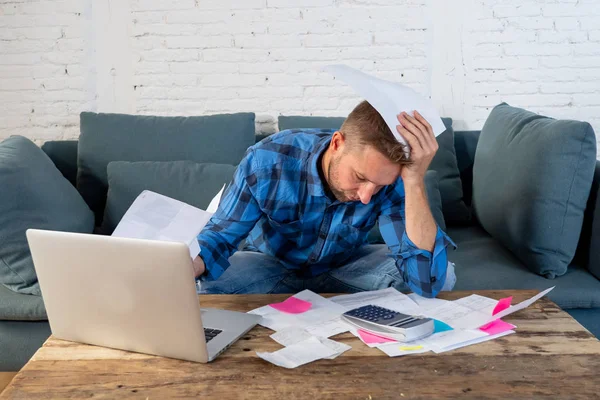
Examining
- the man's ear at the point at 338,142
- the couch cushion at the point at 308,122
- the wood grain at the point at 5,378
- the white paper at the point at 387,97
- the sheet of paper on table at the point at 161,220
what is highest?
the white paper at the point at 387,97

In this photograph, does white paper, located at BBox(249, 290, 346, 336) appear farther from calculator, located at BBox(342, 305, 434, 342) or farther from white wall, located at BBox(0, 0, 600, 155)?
white wall, located at BBox(0, 0, 600, 155)

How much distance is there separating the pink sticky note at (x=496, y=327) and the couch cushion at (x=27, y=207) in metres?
1.48

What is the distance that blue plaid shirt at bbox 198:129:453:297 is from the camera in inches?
74.2

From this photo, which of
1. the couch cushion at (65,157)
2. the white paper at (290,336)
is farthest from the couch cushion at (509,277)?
the couch cushion at (65,157)

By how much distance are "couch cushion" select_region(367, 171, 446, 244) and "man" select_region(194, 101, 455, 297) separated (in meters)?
0.42

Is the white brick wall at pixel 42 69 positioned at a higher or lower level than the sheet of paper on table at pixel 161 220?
higher

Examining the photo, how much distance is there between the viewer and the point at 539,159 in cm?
236

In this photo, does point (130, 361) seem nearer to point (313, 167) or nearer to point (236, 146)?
point (313, 167)

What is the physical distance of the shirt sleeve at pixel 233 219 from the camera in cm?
185

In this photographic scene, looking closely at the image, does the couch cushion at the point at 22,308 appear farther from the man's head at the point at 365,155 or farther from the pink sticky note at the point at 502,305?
the pink sticky note at the point at 502,305

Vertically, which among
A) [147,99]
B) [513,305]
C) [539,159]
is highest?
[147,99]

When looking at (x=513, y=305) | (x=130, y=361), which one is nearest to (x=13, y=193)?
(x=130, y=361)

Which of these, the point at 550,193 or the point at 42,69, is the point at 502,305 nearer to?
the point at 550,193

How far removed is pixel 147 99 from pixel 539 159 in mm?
1818
